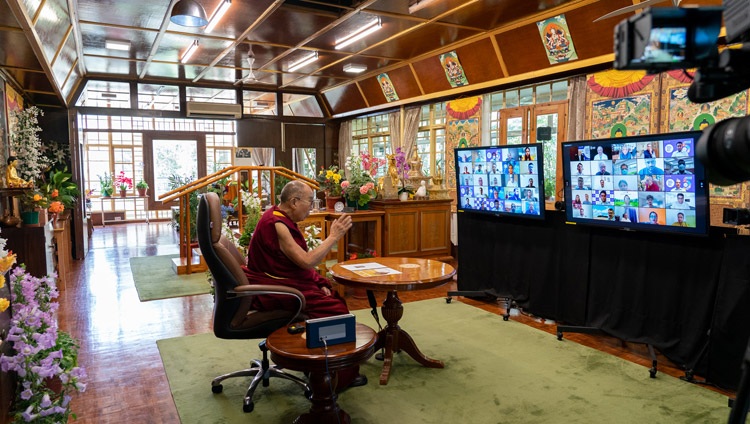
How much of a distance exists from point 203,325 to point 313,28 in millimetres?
3607

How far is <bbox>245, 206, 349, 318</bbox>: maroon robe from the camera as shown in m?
2.91

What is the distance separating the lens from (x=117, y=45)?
21.9 ft

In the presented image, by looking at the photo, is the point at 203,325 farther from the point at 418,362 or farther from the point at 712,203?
the point at 712,203

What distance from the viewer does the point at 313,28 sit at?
5.92 meters

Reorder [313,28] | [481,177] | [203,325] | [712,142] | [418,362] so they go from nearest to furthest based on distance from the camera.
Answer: [712,142] → [418,362] → [203,325] → [481,177] → [313,28]

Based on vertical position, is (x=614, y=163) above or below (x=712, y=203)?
above

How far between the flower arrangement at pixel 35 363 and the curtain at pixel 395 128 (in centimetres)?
698

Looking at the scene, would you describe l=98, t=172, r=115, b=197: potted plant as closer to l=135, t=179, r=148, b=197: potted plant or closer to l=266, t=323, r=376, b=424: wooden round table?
l=135, t=179, r=148, b=197: potted plant

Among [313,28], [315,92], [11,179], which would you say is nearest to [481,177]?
[313,28]

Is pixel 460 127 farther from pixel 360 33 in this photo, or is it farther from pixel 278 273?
pixel 278 273

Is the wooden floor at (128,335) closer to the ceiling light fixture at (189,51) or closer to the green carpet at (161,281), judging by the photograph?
the green carpet at (161,281)

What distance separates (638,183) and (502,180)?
1340mm

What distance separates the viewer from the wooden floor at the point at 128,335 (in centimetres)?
287

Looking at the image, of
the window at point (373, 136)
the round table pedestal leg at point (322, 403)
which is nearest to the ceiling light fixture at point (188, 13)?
the round table pedestal leg at point (322, 403)
